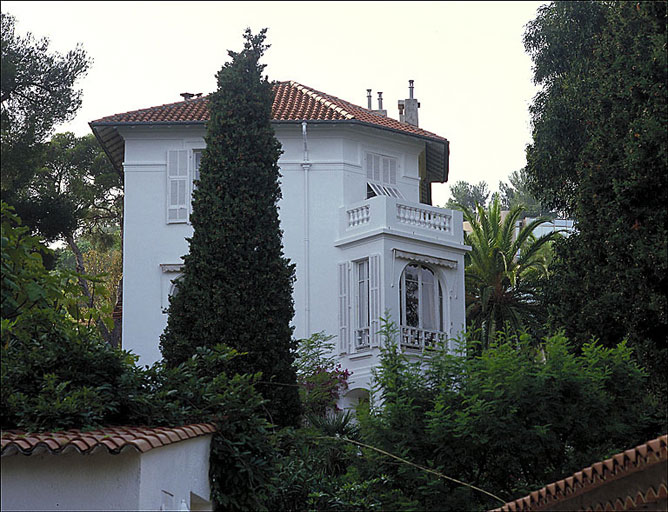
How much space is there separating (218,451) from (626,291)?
8.84 meters

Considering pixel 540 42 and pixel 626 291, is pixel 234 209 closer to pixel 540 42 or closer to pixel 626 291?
pixel 626 291

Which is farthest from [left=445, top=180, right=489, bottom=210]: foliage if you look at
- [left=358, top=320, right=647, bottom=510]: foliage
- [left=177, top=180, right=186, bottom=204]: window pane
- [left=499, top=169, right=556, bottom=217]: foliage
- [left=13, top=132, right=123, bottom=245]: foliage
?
[left=358, top=320, right=647, bottom=510]: foliage

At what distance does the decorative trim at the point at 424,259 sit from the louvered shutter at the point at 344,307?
57.6 inches

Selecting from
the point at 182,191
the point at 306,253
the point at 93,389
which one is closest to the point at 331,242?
the point at 306,253

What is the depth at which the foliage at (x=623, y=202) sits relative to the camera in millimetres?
17609

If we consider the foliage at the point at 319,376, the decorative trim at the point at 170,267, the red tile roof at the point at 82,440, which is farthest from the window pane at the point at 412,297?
the red tile roof at the point at 82,440

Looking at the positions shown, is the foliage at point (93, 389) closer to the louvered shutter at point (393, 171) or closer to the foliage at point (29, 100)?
the foliage at point (29, 100)

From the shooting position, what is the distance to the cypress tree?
18.4 metres

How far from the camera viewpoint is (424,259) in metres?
26.7

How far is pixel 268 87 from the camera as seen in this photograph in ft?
68.4

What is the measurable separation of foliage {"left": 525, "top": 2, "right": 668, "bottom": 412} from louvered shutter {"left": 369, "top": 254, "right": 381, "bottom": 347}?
4.92m

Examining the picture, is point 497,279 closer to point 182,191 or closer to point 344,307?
point 344,307

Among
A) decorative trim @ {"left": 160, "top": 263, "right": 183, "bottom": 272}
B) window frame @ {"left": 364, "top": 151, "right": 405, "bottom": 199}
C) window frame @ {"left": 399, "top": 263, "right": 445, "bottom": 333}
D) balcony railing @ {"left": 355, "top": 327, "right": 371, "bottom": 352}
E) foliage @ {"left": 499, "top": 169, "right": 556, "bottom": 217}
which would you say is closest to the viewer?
balcony railing @ {"left": 355, "top": 327, "right": 371, "bottom": 352}

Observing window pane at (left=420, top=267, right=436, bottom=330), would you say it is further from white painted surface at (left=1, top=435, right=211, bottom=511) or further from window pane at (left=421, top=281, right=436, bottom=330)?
white painted surface at (left=1, top=435, right=211, bottom=511)
